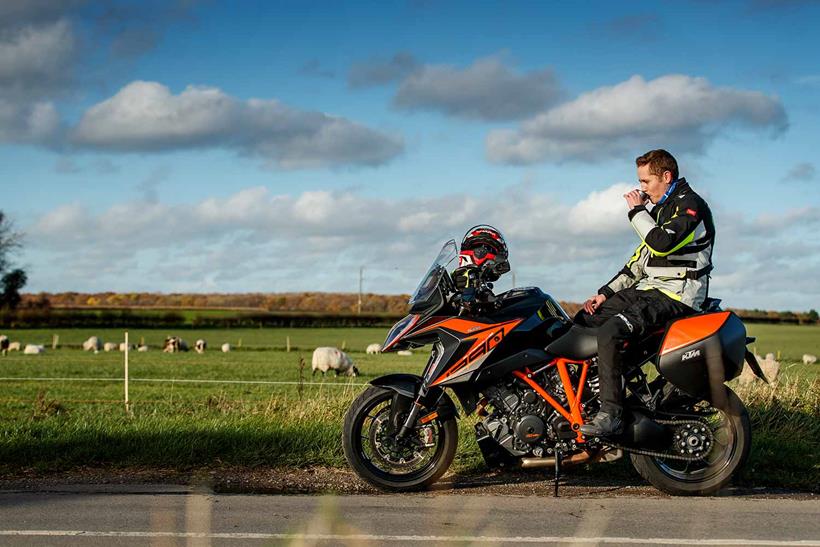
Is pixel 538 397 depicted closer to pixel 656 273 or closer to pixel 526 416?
pixel 526 416

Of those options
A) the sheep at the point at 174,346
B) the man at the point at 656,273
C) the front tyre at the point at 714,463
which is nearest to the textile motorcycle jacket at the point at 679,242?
the man at the point at 656,273

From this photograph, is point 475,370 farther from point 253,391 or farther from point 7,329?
point 7,329

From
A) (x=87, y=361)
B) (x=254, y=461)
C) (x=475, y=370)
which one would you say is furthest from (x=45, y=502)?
(x=87, y=361)

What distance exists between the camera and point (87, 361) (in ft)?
145

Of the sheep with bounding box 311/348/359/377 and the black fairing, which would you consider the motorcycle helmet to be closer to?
the black fairing

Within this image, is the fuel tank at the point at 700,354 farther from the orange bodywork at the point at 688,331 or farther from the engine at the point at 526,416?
the engine at the point at 526,416

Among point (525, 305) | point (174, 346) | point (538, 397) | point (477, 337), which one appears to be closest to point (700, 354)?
point (538, 397)

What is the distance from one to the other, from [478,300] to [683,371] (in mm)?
1584

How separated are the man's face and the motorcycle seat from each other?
113 centimetres

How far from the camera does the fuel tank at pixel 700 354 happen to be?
6781 mm

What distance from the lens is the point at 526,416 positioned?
6785 millimetres

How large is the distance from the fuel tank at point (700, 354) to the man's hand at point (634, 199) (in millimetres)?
919

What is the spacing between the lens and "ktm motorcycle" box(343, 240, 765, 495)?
6.81 meters

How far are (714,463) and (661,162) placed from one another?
229cm
